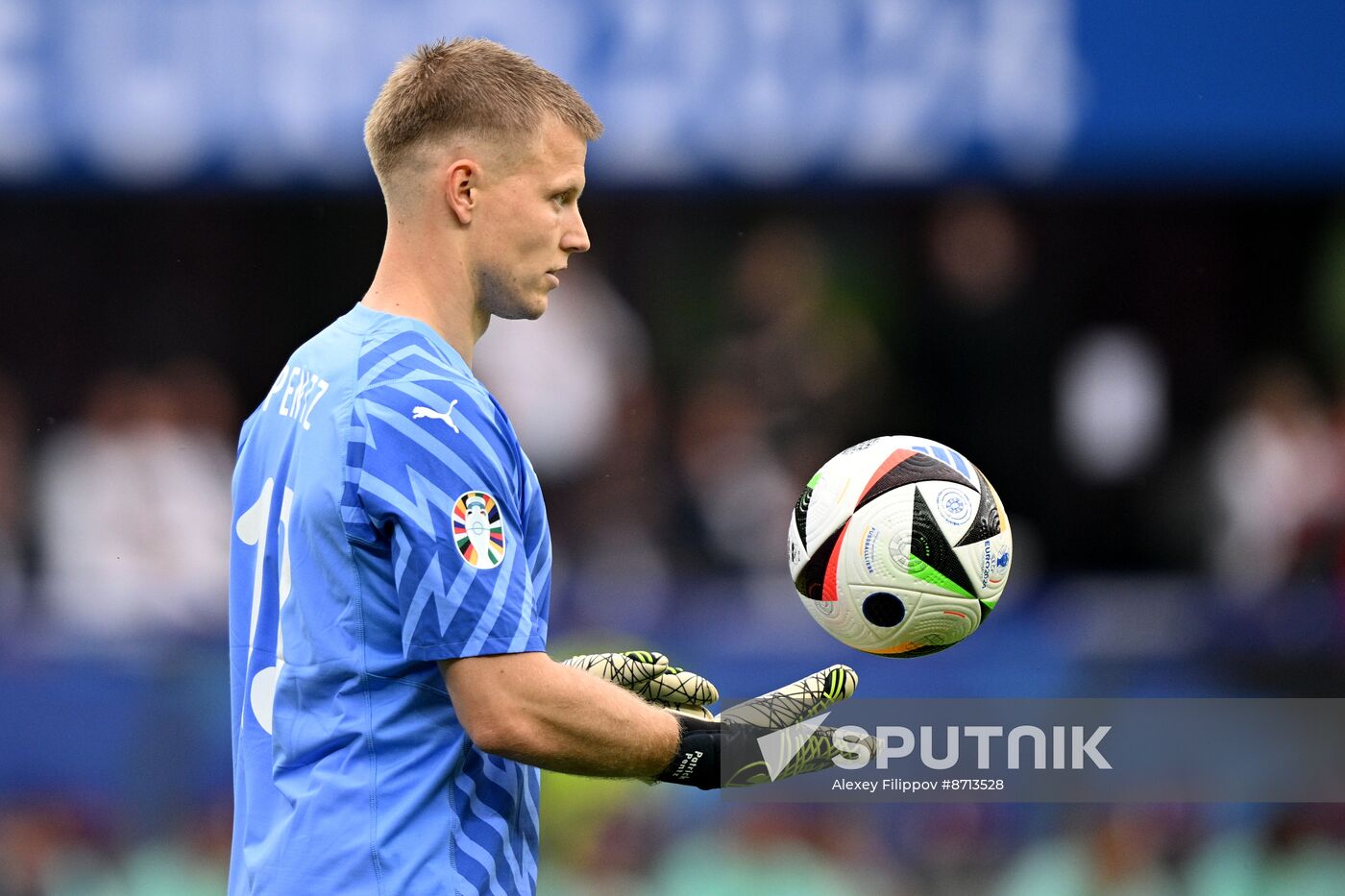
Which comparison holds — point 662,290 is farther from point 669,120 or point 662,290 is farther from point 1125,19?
point 1125,19

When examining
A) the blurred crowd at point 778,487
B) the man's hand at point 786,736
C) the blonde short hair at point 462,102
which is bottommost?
the man's hand at point 786,736

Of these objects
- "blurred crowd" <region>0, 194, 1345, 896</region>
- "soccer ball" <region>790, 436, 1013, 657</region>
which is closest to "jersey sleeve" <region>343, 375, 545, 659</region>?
"soccer ball" <region>790, 436, 1013, 657</region>

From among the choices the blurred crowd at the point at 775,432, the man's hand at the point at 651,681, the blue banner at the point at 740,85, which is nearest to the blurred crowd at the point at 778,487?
the blurred crowd at the point at 775,432

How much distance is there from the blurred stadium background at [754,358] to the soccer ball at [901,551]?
9.67 ft

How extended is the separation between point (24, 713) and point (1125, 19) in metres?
5.55

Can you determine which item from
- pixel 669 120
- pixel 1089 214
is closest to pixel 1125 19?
pixel 1089 214

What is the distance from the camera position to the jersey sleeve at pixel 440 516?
251cm

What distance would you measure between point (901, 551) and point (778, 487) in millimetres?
4242

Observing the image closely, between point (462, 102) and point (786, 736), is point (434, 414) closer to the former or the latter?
point (462, 102)

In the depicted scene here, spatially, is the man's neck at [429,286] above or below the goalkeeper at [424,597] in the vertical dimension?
above

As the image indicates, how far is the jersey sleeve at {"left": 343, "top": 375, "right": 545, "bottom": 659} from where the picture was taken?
8.23 feet

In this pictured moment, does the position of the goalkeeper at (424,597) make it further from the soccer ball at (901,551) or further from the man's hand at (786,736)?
the soccer ball at (901,551)

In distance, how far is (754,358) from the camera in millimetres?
7871

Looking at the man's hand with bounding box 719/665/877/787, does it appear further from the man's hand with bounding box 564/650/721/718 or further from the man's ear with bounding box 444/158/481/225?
the man's ear with bounding box 444/158/481/225
